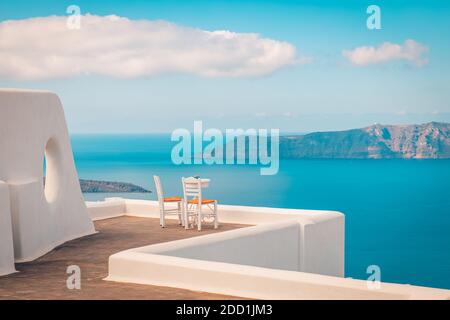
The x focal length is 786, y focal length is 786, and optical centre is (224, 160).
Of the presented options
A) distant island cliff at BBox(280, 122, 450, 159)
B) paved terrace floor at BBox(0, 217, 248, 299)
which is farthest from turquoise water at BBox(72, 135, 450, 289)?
paved terrace floor at BBox(0, 217, 248, 299)

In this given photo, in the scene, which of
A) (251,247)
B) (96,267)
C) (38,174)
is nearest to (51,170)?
(38,174)

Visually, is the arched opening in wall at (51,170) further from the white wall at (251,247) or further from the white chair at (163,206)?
the white wall at (251,247)

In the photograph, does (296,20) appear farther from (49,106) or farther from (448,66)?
(49,106)

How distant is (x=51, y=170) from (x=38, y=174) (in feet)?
4.63

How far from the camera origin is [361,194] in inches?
3538

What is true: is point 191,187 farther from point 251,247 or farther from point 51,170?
point 251,247

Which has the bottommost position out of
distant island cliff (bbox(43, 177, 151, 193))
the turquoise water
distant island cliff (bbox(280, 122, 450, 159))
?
the turquoise water

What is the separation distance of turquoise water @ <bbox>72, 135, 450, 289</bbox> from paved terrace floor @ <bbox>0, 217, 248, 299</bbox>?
31541 millimetres

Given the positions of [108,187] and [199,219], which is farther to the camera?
[108,187]

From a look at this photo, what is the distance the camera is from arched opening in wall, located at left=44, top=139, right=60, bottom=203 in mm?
12344

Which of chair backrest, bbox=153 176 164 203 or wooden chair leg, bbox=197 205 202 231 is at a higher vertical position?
chair backrest, bbox=153 176 164 203

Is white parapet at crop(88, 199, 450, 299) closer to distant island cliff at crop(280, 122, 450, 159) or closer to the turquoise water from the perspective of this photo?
the turquoise water
